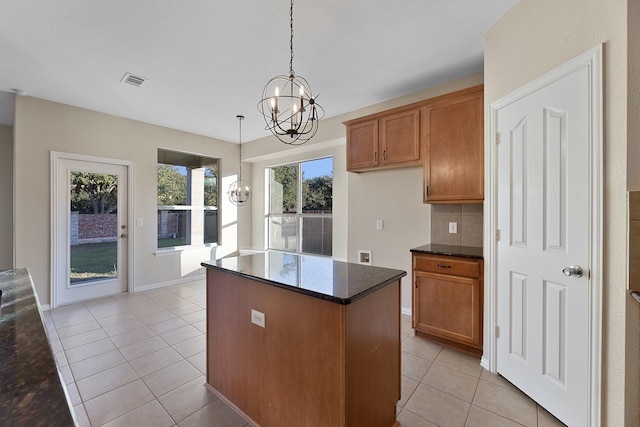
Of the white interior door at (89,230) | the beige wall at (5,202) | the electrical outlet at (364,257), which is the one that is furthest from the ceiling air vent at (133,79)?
the electrical outlet at (364,257)

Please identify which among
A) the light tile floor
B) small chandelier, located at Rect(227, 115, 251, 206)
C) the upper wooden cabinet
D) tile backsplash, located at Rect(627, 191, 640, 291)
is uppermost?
the upper wooden cabinet

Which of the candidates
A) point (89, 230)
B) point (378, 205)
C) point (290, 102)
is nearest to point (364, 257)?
point (378, 205)

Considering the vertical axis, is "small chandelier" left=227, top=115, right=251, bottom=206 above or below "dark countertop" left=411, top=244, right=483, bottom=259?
above

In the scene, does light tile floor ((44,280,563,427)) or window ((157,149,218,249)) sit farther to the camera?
window ((157,149,218,249))

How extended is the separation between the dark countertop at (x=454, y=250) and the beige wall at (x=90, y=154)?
4.15 meters

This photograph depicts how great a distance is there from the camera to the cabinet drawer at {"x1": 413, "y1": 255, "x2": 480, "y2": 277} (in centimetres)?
246

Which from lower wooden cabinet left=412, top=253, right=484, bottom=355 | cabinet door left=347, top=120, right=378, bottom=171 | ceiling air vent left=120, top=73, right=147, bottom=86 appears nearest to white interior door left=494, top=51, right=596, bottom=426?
lower wooden cabinet left=412, top=253, right=484, bottom=355

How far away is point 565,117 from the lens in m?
1.70

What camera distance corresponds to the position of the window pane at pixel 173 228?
4766 mm

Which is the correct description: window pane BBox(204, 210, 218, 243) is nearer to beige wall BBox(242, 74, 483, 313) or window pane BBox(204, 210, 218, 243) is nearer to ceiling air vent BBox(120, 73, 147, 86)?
beige wall BBox(242, 74, 483, 313)

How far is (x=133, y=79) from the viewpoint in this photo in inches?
118

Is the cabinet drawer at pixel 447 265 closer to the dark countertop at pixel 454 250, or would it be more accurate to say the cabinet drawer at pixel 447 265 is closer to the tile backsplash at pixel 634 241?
the dark countertop at pixel 454 250

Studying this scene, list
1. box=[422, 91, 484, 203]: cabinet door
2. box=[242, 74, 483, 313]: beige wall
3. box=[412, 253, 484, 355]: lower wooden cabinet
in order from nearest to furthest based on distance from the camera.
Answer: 1. box=[412, 253, 484, 355]: lower wooden cabinet
2. box=[422, 91, 484, 203]: cabinet door
3. box=[242, 74, 483, 313]: beige wall

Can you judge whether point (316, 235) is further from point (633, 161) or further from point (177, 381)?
point (633, 161)
